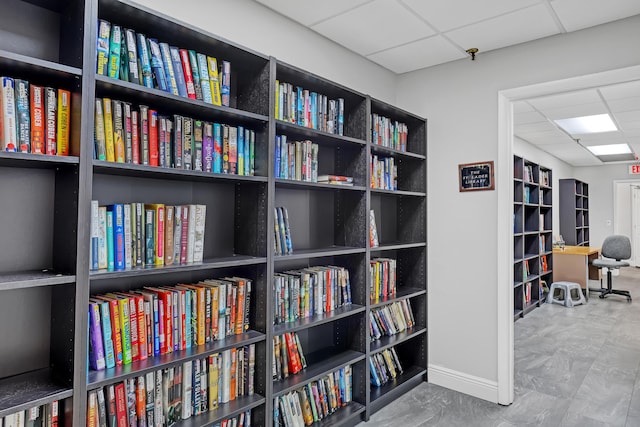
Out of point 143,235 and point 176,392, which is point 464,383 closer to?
point 176,392

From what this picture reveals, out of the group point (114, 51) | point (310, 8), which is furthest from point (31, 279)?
point (310, 8)

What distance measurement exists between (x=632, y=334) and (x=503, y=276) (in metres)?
2.92

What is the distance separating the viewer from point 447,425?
2.49 meters

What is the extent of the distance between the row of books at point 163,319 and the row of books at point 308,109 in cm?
95

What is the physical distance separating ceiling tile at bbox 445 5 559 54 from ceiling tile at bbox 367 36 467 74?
111 mm

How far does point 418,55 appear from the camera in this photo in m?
2.99

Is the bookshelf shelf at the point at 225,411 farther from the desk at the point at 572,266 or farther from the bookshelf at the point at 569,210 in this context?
the bookshelf at the point at 569,210

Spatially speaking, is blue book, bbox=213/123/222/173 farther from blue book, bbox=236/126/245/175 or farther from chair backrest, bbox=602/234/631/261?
chair backrest, bbox=602/234/631/261

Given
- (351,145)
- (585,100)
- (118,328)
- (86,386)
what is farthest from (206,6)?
(585,100)

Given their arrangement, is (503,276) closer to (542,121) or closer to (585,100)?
(585,100)

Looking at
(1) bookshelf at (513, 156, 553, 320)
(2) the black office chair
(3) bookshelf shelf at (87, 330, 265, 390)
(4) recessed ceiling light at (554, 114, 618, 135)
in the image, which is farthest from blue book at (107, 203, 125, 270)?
(2) the black office chair

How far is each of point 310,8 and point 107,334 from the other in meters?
2.01

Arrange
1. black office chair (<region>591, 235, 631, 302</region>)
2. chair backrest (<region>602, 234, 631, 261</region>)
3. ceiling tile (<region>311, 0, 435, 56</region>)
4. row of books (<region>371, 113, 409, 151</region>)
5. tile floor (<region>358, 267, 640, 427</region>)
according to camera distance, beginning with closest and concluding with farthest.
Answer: ceiling tile (<region>311, 0, 435, 56</region>), tile floor (<region>358, 267, 640, 427</region>), row of books (<region>371, 113, 409, 151</region>), black office chair (<region>591, 235, 631, 302</region>), chair backrest (<region>602, 234, 631, 261</region>)

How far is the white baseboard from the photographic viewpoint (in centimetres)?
283
